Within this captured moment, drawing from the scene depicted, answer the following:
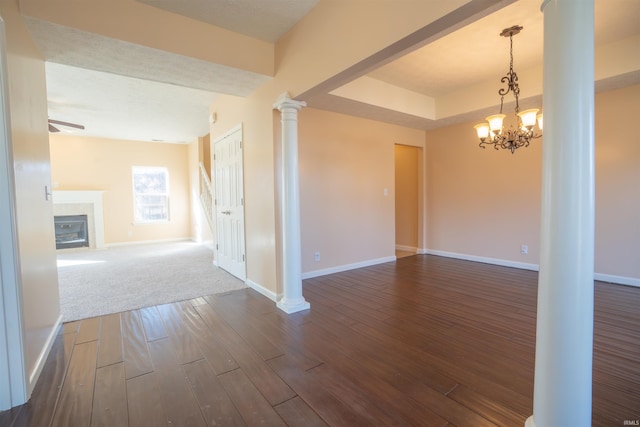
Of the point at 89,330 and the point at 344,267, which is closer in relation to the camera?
the point at 89,330

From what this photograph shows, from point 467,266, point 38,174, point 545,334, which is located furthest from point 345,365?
point 467,266

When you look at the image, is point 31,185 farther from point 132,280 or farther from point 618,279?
point 618,279

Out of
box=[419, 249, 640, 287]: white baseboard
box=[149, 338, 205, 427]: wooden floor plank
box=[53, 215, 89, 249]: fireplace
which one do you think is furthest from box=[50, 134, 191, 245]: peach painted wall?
box=[419, 249, 640, 287]: white baseboard

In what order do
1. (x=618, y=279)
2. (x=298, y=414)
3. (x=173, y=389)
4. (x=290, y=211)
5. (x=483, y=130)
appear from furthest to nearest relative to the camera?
(x=618, y=279) → (x=483, y=130) → (x=290, y=211) → (x=173, y=389) → (x=298, y=414)

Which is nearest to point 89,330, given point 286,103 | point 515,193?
point 286,103

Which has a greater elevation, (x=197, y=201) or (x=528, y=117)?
(x=528, y=117)

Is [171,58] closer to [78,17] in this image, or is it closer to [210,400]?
[78,17]

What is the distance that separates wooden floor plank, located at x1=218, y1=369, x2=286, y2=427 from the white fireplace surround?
7.28m

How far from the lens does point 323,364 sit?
2.06 metres

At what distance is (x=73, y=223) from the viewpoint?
700cm

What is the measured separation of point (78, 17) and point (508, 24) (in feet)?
12.1

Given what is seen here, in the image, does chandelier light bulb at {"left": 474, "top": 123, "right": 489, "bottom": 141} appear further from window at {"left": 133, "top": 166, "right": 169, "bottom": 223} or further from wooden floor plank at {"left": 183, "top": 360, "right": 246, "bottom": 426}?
window at {"left": 133, "top": 166, "right": 169, "bottom": 223}

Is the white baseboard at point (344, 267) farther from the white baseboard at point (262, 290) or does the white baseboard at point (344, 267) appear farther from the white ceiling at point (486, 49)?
the white ceiling at point (486, 49)

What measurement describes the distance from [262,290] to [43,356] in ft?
6.48
